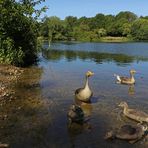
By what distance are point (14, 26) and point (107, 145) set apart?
24.5m

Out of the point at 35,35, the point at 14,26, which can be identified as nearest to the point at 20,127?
the point at 14,26

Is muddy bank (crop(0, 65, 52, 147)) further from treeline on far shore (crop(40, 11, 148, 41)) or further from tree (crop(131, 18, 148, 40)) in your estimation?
tree (crop(131, 18, 148, 40))

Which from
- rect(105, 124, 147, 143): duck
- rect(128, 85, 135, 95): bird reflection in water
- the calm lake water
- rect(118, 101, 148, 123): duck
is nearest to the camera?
the calm lake water

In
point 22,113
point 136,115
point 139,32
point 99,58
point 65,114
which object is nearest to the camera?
point 136,115

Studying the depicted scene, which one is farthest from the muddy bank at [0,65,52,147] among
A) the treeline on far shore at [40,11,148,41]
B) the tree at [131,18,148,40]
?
the tree at [131,18,148,40]

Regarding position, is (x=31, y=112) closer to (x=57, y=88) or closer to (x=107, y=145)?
(x=107, y=145)

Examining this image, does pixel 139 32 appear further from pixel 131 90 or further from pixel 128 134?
pixel 128 134

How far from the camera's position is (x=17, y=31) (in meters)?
36.4

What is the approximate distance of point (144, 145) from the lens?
12969mm

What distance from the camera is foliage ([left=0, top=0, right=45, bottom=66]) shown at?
1284 inches

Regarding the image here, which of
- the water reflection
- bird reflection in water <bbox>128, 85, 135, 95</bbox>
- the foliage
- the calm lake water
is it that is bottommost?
the water reflection

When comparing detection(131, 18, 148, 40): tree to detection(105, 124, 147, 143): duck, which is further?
detection(131, 18, 148, 40): tree

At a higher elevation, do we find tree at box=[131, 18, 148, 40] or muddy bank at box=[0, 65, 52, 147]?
tree at box=[131, 18, 148, 40]

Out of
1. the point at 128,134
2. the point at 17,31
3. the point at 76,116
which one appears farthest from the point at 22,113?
the point at 17,31
